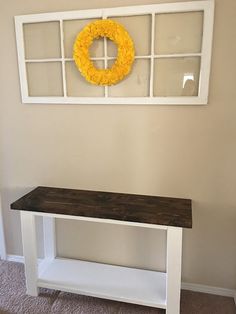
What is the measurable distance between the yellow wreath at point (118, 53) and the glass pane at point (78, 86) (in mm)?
69

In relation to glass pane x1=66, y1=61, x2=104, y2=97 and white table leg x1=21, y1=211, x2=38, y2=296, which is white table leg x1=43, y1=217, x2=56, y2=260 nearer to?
white table leg x1=21, y1=211, x2=38, y2=296

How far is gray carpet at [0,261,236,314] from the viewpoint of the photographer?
167 cm

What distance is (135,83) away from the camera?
5.48ft

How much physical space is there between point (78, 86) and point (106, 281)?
134 centimetres

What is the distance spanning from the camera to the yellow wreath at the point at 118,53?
157cm

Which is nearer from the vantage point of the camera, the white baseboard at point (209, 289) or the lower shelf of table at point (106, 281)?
the lower shelf of table at point (106, 281)

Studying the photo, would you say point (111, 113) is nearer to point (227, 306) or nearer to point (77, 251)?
point (77, 251)

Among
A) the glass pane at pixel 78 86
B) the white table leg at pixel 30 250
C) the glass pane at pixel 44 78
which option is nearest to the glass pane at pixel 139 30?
the glass pane at pixel 78 86

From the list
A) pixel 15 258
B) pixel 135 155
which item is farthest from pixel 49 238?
pixel 135 155

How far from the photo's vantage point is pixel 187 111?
5.33 ft

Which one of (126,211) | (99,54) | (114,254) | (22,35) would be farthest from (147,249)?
(22,35)

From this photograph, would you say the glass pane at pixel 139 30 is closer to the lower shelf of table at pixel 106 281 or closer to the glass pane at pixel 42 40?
the glass pane at pixel 42 40

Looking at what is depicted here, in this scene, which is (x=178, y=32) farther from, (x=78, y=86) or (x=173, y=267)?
(x=173, y=267)

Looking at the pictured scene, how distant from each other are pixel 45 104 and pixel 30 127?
212 mm
